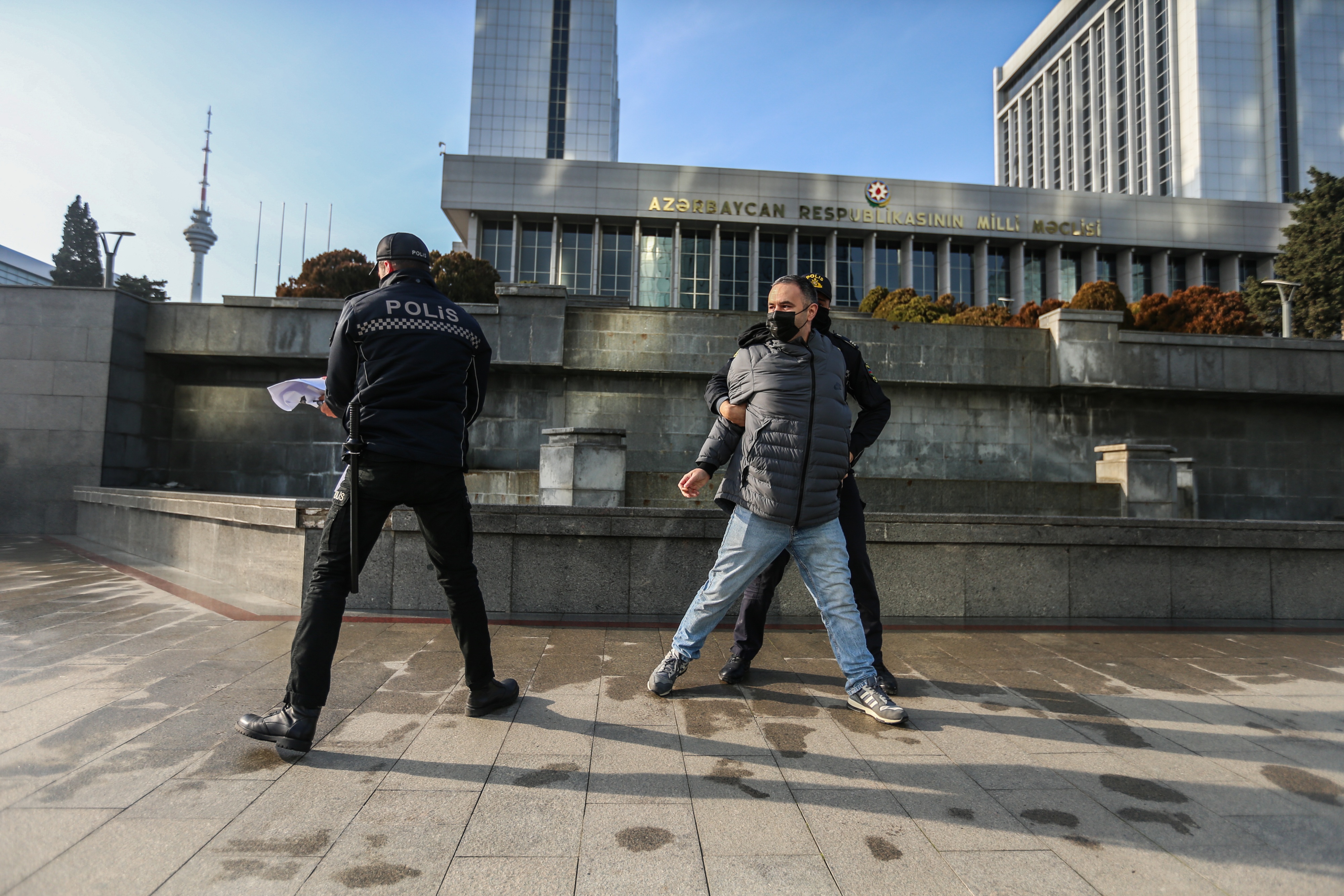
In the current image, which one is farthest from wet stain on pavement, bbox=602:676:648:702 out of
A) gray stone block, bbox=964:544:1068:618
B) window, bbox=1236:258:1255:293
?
window, bbox=1236:258:1255:293

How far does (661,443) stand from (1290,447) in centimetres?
1213

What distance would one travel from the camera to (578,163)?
46.1m

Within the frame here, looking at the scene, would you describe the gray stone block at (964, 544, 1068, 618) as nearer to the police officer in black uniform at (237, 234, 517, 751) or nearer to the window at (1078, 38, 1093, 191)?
the police officer in black uniform at (237, 234, 517, 751)

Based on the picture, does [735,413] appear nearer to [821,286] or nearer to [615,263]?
[821,286]

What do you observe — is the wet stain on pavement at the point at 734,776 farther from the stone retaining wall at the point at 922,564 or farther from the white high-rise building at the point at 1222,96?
the white high-rise building at the point at 1222,96

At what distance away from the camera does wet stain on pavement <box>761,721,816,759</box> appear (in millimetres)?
2982

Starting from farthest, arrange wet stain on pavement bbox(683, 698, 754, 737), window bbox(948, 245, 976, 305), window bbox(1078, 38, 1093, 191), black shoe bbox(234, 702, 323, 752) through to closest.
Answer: window bbox(1078, 38, 1093, 191) < window bbox(948, 245, 976, 305) < wet stain on pavement bbox(683, 698, 754, 737) < black shoe bbox(234, 702, 323, 752)

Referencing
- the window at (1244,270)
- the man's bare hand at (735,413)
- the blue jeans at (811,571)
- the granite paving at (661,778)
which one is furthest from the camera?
the window at (1244,270)

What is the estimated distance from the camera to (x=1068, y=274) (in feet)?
166

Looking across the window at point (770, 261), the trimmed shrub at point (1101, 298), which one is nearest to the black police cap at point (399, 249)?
the trimmed shrub at point (1101, 298)

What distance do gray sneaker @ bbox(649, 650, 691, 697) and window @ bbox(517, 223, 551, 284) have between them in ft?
149

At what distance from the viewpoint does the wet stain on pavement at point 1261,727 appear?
3338 mm

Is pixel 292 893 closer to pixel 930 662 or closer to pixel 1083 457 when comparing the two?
pixel 930 662

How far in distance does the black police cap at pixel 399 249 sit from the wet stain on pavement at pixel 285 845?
2391 mm
